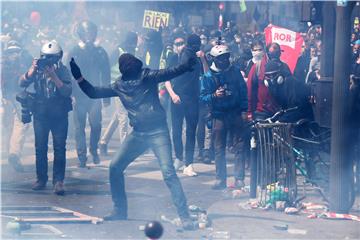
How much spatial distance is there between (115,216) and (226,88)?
241 centimetres

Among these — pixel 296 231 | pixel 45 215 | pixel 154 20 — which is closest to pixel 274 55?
pixel 296 231

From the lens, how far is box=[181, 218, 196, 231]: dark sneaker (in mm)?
8602

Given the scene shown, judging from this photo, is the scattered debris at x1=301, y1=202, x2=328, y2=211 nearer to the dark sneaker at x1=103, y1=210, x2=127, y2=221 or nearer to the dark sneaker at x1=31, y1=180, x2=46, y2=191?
the dark sneaker at x1=103, y1=210, x2=127, y2=221

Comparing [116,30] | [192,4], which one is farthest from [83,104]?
[192,4]

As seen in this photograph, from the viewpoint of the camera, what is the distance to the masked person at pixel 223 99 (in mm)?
10617

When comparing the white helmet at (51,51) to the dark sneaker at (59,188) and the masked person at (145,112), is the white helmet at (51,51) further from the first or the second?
the masked person at (145,112)

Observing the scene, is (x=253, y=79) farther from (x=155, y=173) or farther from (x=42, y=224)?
(x=42, y=224)

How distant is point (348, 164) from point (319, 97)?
2848 mm

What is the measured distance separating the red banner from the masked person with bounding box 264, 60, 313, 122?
3.53 metres

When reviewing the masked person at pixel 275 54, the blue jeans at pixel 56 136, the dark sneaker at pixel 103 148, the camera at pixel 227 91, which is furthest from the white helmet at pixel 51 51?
the dark sneaker at pixel 103 148

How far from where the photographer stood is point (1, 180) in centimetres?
1143

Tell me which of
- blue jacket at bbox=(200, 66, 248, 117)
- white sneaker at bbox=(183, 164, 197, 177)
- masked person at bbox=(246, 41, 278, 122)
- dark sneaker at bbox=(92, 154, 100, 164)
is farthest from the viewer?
dark sneaker at bbox=(92, 154, 100, 164)

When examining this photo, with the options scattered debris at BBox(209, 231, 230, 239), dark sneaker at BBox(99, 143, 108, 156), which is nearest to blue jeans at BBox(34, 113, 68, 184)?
scattered debris at BBox(209, 231, 230, 239)

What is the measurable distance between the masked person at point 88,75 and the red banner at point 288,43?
313 centimetres
